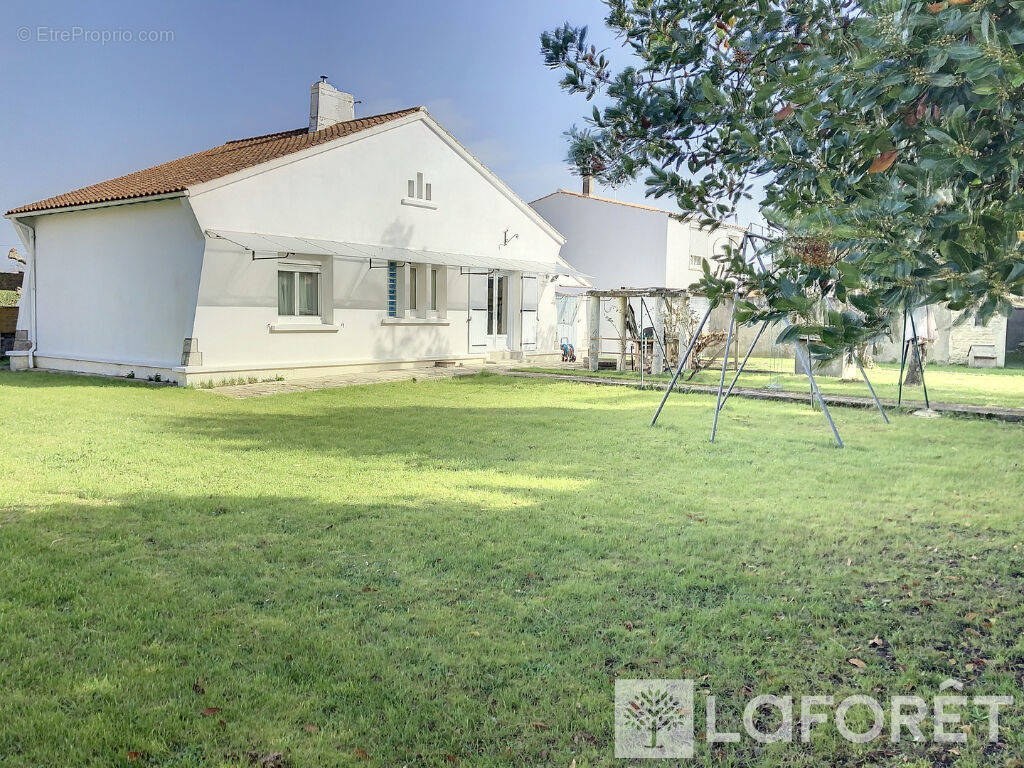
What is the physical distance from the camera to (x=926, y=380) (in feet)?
64.6

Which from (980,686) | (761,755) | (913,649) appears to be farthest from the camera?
(913,649)

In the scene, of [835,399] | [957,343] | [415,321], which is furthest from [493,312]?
[957,343]

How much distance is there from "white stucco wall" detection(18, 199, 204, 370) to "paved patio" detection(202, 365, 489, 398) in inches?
72.1

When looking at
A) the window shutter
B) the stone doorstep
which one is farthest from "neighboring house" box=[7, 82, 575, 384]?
the stone doorstep

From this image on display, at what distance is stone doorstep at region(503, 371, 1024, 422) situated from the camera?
12.9 m

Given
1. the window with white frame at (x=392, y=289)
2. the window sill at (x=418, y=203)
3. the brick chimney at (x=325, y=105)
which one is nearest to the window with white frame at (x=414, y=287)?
the window with white frame at (x=392, y=289)

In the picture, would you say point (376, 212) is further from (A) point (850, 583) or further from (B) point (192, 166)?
(A) point (850, 583)

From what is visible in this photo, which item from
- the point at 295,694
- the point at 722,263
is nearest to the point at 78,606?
the point at 295,694

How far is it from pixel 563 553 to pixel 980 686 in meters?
2.55

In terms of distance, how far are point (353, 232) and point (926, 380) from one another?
47.8ft

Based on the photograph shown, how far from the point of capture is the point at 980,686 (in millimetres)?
3689

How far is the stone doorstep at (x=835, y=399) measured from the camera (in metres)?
12.9

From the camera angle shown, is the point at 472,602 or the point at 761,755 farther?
the point at 472,602

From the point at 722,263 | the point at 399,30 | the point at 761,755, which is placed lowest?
the point at 761,755
